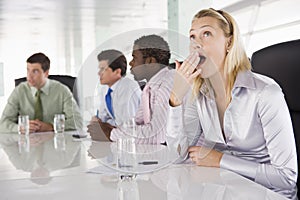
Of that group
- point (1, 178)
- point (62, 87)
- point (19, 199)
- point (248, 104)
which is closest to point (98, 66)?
point (19, 199)

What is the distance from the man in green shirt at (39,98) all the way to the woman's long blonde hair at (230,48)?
1559 mm

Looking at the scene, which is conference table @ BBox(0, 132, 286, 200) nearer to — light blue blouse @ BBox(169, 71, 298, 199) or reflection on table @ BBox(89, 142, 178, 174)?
reflection on table @ BBox(89, 142, 178, 174)

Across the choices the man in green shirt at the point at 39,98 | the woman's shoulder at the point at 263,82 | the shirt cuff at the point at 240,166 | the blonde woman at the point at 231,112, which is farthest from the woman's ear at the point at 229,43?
the man in green shirt at the point at 39,98

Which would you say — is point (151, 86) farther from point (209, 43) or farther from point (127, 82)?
point (209, 43)

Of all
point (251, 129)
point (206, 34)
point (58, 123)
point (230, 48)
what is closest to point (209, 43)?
point (206, 34)

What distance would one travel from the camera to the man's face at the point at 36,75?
2982 millimetres

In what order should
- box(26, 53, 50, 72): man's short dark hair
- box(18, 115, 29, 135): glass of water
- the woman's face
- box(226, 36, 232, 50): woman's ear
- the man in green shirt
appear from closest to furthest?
the woman's face → box(226, 36, 232, 50): woman's ear → box(18, 115, 29, 135): glass of water → the man in green shirt → box(26, 53, 50, 72): man's short dark hair

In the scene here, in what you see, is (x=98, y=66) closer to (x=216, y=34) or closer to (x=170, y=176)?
(x=170, y=176)

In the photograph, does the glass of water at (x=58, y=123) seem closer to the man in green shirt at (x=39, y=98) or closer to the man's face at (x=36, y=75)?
the man in green shirt at (x=39, y=98)

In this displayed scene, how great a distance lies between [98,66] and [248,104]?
A: 631 mm

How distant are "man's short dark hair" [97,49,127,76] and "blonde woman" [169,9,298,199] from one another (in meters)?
0.18

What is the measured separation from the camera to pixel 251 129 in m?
1.38

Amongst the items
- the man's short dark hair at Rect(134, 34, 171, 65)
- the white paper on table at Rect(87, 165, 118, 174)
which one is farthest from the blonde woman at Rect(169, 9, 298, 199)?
the white paper on table at Rect(87, 165, 118, 174)

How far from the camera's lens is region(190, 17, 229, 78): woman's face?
118cm
